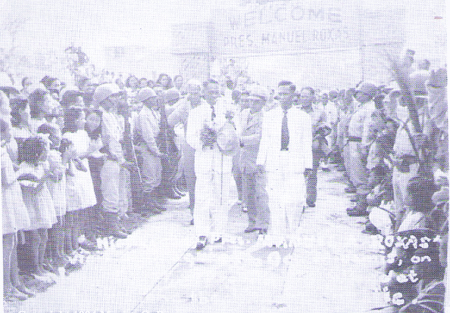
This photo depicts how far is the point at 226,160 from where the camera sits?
2.65 m

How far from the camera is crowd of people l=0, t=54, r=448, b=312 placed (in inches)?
81.6

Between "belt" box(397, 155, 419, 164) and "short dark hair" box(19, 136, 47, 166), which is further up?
"short dark hair" box(19, 136, 47, 166)

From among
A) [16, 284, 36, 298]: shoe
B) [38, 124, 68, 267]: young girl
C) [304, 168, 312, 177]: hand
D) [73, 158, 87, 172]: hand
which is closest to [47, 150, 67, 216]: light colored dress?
[38, 124, 68, 267]: young girl

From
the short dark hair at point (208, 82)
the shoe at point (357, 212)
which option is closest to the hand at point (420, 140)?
the shoe at point (357, 212)

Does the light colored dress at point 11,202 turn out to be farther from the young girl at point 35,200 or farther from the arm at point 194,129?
the arm at point 194,129

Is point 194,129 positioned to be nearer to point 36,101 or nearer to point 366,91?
point 36,101

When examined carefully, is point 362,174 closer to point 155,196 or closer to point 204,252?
point 204,252

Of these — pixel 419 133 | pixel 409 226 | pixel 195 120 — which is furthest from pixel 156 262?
pixel 419 133

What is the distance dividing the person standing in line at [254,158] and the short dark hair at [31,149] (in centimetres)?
95

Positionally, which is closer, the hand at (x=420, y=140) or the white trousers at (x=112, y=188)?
the hand at (x=420, y=140)

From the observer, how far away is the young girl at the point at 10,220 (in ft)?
7.22

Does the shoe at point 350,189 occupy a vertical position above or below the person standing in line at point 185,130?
below

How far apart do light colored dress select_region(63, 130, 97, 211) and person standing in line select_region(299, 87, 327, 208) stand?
3.54 feet

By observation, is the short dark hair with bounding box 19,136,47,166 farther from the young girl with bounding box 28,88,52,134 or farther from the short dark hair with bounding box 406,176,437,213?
the short dark hair with bounding box 406,176,437,213
